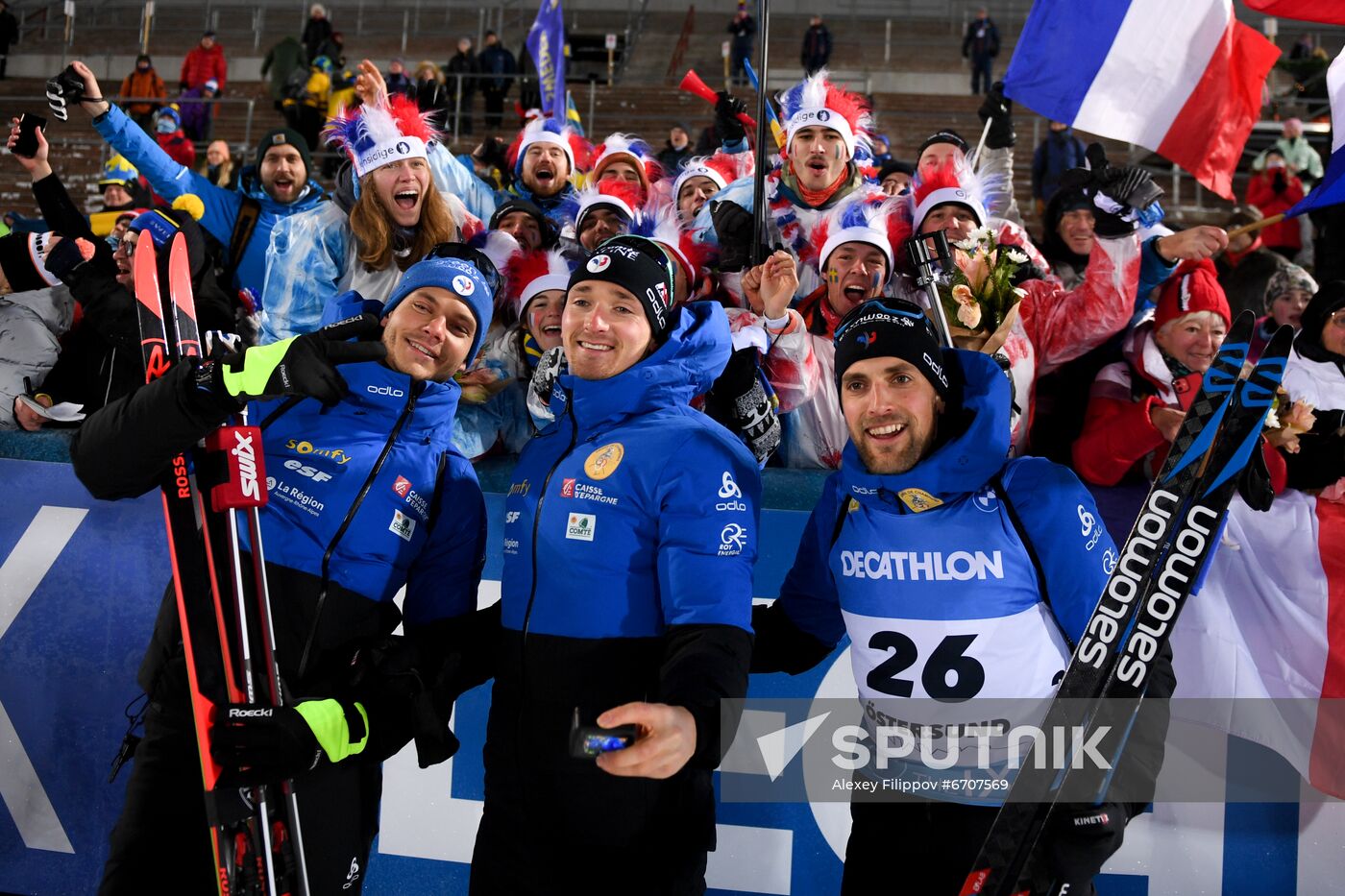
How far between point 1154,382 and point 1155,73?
126cm

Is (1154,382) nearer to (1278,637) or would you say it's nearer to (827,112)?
(1278,637)

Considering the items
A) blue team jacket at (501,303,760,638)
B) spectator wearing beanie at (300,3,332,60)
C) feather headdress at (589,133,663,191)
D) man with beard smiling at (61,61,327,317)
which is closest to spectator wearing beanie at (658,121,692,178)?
feather headdress at (589,133,663,191)

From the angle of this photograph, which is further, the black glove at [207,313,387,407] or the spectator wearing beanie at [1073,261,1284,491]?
the spectator wearing beanie at [1073,261,1284,491]

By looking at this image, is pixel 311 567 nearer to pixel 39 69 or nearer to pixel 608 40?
pixel 608 40

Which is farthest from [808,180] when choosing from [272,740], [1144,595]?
[272,740]

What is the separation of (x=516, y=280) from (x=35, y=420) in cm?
193

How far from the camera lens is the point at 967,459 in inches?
105

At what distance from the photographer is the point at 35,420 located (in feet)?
14.5

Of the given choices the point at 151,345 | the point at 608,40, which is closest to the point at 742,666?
the point at 151,345

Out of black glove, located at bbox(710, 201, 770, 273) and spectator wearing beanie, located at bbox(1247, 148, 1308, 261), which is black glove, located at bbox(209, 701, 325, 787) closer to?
black glove, located at bbox(710, 201, 770, 273)

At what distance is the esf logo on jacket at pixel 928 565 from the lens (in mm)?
2721

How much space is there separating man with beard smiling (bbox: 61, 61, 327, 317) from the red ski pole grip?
9.70ft

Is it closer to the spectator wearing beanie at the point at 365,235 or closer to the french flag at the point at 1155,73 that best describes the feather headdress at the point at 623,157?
the spectator wearing beanie at the point at 365,235

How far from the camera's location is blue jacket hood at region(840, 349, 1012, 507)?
268 centimetres
